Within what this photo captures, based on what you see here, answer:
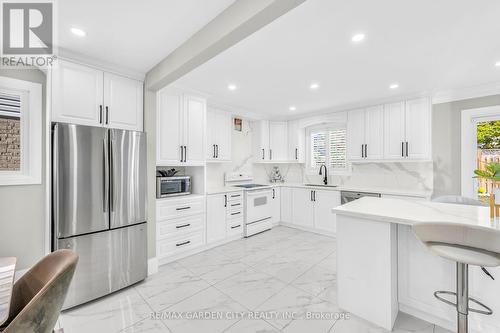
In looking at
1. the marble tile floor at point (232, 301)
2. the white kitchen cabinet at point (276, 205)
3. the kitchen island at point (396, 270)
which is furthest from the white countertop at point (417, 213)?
the white kitchen cabinet at point (276, 205)

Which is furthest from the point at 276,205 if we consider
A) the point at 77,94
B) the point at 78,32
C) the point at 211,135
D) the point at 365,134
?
the point at 78,32

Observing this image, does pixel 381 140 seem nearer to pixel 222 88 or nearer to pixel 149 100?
pixel 222 88

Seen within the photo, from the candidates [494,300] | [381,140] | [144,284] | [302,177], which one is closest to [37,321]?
[144,284]

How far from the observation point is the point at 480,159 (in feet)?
11.1

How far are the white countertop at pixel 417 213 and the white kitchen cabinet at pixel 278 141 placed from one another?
3.20 meters

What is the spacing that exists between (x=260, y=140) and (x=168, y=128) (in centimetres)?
246

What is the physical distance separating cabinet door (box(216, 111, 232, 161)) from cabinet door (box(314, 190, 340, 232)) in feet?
6.51

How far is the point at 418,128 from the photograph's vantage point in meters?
3.64

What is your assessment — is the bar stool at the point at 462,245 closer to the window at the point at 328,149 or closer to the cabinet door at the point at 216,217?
the cabinet door at the point at 216,217

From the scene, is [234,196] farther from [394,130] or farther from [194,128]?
[394,130]

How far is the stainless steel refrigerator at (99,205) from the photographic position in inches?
82.4

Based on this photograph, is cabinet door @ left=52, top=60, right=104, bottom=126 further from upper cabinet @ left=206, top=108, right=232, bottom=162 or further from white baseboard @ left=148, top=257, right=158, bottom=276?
upper cabinet @ left=206, top=108, right=232, bottom=162

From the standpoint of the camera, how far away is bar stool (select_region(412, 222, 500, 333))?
A: 1239mm

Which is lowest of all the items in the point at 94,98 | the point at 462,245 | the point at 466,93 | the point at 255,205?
the point at 255,205
